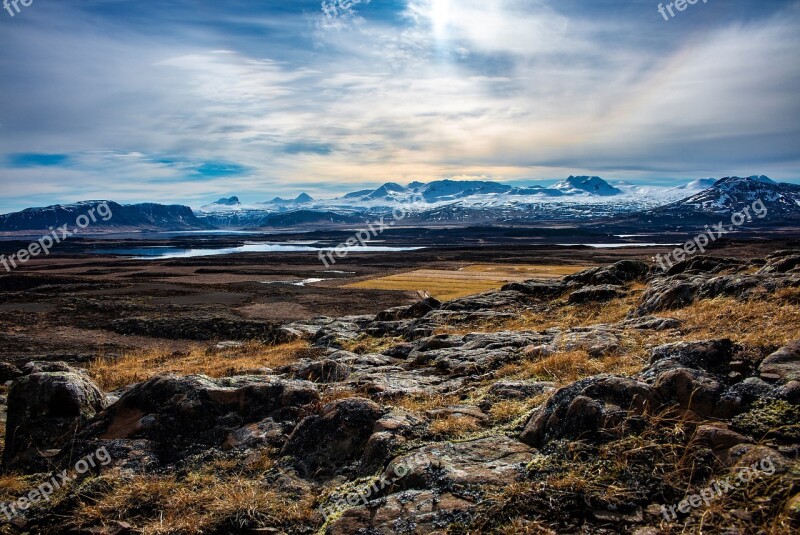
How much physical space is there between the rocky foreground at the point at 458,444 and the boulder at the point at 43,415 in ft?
0.11

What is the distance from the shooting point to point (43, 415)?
7348mm

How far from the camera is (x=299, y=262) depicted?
347ft

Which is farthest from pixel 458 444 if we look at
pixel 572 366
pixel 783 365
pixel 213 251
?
pixel 213 251

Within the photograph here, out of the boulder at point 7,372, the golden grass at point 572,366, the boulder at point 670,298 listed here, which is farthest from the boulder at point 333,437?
the boulder at point 7,372

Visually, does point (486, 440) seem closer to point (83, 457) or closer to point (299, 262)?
point (83, 457)

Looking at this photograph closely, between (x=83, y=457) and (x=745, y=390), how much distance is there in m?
8.12

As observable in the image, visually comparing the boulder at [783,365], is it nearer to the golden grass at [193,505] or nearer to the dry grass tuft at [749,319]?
the dry grass tuft at [749,319]

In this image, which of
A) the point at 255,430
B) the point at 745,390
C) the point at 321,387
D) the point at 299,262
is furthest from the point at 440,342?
the point at 299,262

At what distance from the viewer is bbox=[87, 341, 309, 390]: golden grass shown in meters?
12.4

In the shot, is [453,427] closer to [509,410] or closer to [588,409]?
[509,410]

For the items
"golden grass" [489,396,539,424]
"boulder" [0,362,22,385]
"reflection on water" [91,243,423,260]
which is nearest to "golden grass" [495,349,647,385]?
"golden grass" [489,396,539,424]

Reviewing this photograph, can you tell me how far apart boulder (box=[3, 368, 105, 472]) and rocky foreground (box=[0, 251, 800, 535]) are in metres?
0.03

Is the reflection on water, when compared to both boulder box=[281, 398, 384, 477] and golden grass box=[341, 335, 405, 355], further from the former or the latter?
boulder box=[281, 398, 384, 477]

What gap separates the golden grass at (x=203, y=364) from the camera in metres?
12.4
